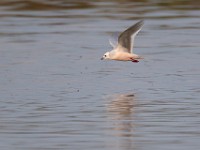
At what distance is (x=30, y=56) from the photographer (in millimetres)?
17938

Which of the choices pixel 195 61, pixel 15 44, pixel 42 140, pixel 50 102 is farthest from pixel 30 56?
pixel 42 140

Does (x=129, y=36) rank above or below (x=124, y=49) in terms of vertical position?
above

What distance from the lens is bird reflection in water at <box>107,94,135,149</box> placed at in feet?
35.7

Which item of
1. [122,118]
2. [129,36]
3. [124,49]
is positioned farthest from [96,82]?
[122,118]

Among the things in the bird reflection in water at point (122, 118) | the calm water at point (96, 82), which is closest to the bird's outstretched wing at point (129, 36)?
the calm water at point (96, 82)

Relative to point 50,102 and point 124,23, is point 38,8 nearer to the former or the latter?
point 124,23

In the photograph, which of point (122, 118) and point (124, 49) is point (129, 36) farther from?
point (122, 118)

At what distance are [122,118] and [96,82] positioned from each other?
2889mm

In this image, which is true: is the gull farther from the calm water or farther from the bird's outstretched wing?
the calm water

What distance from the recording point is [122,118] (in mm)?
12320

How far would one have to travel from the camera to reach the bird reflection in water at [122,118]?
1088 cm

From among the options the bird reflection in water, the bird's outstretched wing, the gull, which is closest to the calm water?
the bird reflection in water

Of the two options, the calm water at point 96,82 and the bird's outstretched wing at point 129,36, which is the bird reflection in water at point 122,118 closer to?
the calm water at point 96,82

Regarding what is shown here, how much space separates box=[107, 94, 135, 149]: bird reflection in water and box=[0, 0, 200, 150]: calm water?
0.01 meters
